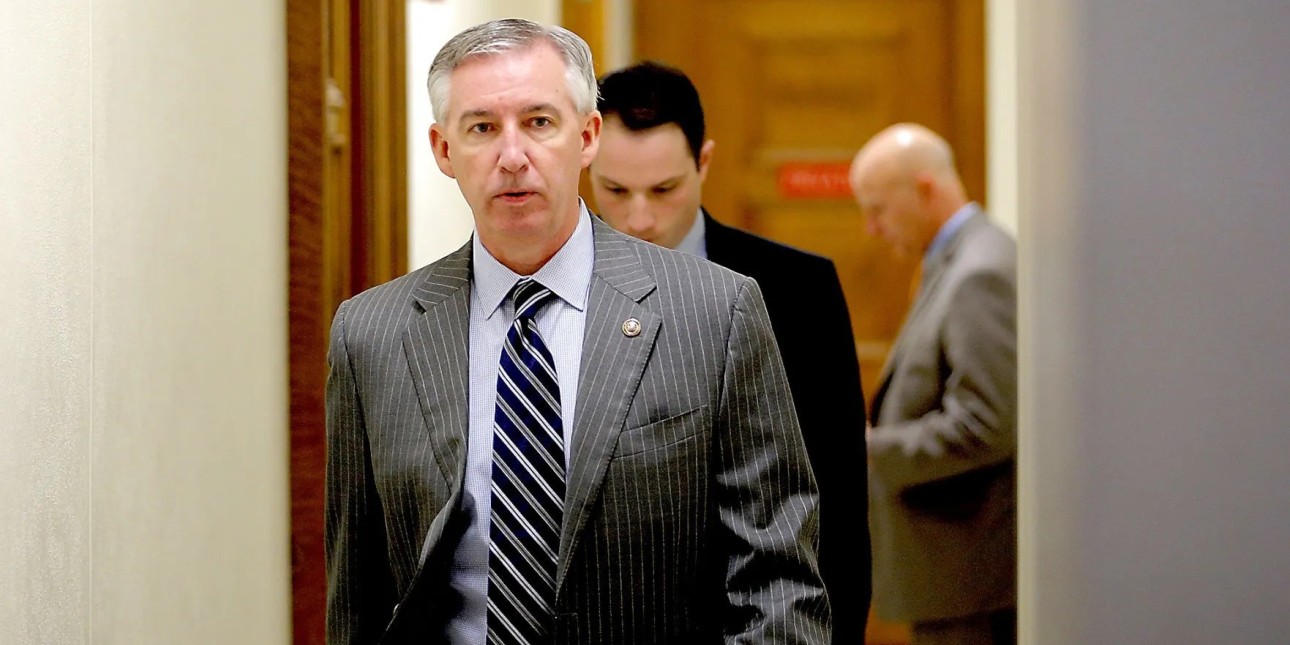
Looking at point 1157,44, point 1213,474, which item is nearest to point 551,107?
point 1157,44

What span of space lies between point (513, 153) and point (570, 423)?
0.29 meters

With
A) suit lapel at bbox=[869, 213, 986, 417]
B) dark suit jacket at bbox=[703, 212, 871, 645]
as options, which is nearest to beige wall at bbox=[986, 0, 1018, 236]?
suit lapel at bbox=[869, 213, 986, 417]

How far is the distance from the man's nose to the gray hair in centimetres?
9

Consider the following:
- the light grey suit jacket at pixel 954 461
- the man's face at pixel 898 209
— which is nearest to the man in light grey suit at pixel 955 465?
the light grey suit jacket at pixel 954 461

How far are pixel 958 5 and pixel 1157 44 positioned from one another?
355 centimetres

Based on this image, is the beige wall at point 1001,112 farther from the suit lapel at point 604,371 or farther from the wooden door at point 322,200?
the suit lapel at point 604,371

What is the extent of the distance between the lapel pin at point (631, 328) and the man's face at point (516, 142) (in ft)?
0.42

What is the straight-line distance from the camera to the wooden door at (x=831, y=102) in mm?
5367

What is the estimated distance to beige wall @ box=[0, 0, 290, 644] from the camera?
150 centimetres

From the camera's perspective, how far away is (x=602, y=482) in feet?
4.86

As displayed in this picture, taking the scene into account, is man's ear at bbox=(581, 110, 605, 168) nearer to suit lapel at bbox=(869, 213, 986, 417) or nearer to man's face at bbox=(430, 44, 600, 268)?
man's face at bbox=(430, 44, 600, 268)

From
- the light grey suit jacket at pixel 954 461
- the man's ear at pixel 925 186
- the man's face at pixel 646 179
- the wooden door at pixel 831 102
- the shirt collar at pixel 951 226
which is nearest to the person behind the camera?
the man's face at pixel 646 179

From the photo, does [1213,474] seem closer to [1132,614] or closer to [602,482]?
[1132,614]

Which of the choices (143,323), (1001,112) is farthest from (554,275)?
(1001,112)
